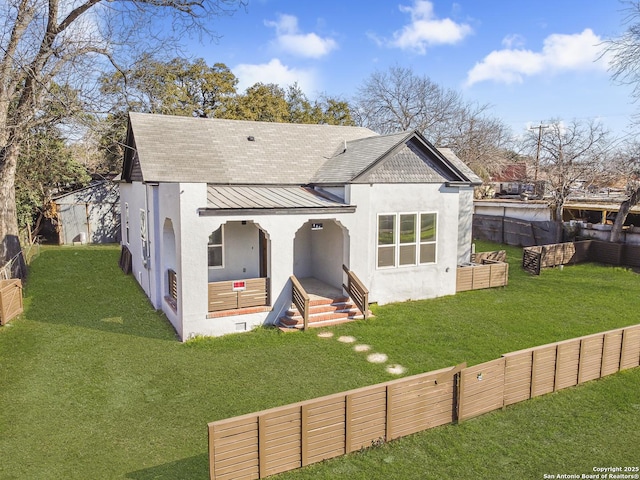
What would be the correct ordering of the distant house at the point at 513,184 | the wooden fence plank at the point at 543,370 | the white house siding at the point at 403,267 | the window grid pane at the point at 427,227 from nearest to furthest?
the wooden fence plank at the point at 543,370, the white house siding at the point at 403,267, the window grid pane at the point at 427,227, the distant house at the point at 513,184

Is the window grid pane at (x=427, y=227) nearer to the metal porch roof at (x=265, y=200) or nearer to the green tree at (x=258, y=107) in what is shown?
the metal porch roof at (x=265, y=200)

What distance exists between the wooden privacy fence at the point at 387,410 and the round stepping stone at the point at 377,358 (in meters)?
3.07

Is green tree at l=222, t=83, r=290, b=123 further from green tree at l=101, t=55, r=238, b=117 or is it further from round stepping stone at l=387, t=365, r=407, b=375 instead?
round stepping stone at l=387, t=365, r=407, b=375

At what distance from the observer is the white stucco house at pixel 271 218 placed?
13180 mm

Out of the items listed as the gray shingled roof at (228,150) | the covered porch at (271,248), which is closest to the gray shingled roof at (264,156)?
the gray shingled roof at (228,150)

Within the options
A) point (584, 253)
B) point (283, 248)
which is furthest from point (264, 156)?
point (584, 253)

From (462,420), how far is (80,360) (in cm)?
921

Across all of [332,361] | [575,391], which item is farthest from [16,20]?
[575,391]

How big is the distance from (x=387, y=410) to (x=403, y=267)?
29.7ft

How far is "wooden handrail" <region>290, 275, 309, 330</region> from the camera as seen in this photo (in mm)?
13438

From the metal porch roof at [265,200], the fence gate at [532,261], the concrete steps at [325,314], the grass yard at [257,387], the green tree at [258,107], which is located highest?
the green tree at [258,107]

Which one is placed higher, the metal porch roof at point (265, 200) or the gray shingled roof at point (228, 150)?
the gray shingled roof at point (228, 150)

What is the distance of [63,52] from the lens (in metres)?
17.0

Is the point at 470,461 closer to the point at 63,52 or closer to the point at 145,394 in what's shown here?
the point at 145,394
